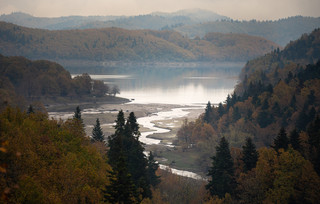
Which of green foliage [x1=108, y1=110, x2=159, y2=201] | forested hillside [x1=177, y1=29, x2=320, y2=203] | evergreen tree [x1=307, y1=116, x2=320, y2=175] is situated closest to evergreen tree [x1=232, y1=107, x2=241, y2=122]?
forested hillside [x1=177, y1=29, x2=320, y2=203]

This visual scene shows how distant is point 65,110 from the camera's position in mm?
165375

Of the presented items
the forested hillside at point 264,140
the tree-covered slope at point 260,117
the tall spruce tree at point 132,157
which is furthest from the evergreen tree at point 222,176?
the tree-covered slope at point 260,117

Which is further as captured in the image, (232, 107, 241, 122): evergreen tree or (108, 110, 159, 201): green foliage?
(232, 107, 241, 122): evergreen tree

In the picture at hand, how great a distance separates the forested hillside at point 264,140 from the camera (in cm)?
5406

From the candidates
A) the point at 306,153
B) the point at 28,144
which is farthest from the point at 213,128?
the point at 28,144

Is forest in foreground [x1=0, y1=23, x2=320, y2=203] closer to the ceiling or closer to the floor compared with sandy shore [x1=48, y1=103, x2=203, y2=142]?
closer to the ceiling

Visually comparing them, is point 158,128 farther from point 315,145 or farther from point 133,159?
point 133,159

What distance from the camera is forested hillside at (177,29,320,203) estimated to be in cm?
5406

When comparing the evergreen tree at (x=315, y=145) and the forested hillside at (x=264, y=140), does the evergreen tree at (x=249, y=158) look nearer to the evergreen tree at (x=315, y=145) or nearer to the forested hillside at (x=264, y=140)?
the forested hillside at (x=264, y=140)

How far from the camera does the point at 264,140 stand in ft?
349

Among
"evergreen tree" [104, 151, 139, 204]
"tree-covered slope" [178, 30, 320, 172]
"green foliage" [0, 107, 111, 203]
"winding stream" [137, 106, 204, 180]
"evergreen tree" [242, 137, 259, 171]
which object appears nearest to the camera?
"evergreen tree" [104, 151, 139, 204]

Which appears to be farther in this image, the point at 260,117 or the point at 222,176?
the point at 260,117

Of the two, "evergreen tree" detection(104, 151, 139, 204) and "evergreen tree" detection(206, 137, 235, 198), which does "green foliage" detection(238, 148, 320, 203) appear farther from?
"evergreen tree" detection(104, 151, 139, 204)

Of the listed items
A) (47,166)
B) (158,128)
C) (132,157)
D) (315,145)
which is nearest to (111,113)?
(158,128)
